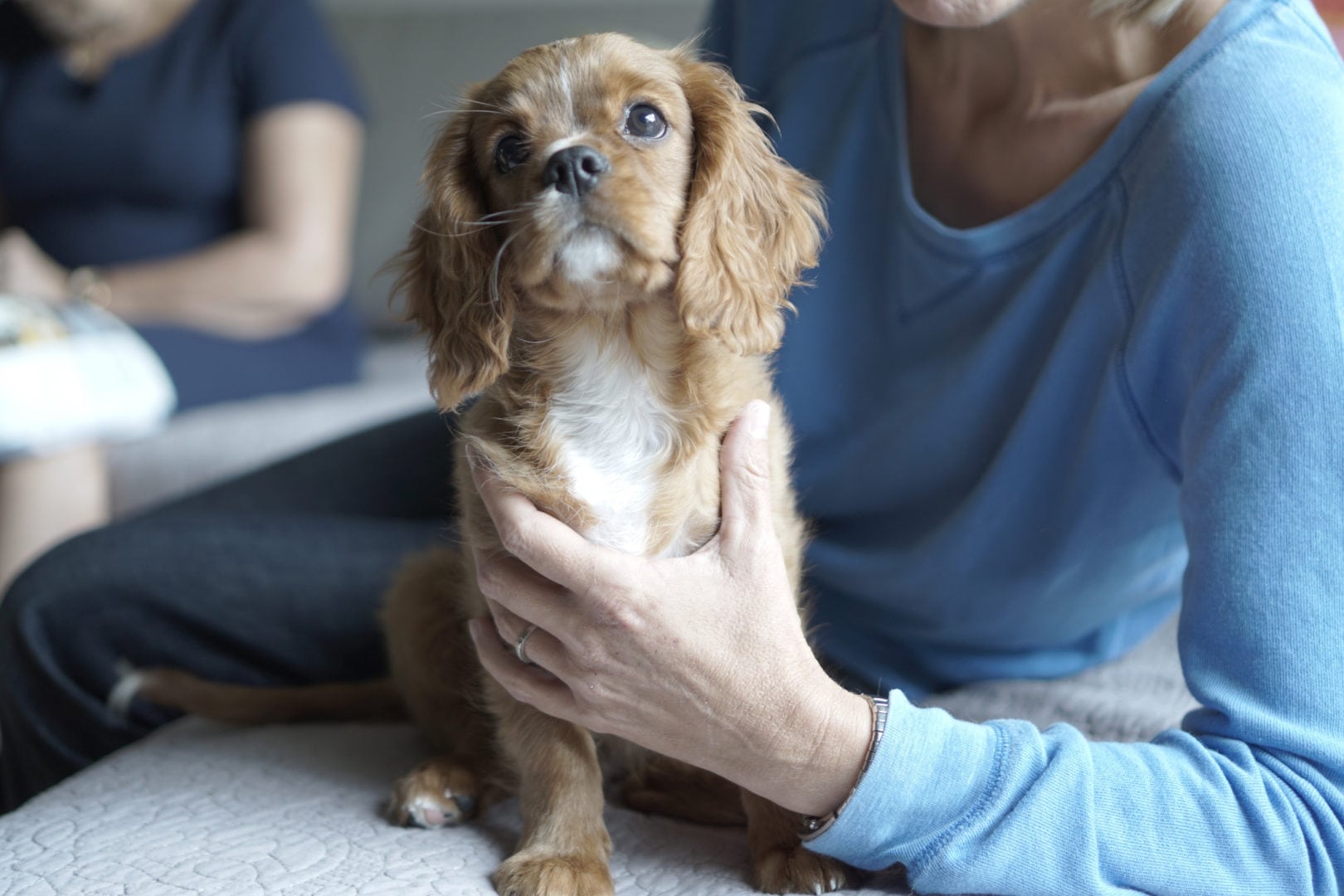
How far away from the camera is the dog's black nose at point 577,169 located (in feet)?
3.09

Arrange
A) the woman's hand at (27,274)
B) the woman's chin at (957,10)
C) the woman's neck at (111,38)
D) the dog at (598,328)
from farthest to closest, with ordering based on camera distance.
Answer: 1. the woman's neck at (111,38)
2. the woman's hand at (27,274)
3. the woman's chin at (957,10)
4. the dog at (598,328)

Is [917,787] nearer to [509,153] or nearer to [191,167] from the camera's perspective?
[509,153]

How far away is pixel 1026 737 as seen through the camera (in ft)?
2.98

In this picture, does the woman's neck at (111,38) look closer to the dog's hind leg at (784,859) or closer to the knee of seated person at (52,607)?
the knee of seated person at (52,607)

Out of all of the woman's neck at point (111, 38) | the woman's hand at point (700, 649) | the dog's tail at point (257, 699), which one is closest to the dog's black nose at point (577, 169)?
the woman's hand at point (700, 649)

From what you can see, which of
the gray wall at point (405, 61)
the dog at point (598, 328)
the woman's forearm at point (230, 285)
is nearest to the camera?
the dog at point (598, 328)

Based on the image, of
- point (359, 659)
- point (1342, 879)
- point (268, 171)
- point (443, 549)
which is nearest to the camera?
point (1342, 879)

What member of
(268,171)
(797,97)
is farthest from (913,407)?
(268,171)

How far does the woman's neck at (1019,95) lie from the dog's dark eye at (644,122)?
0.38m

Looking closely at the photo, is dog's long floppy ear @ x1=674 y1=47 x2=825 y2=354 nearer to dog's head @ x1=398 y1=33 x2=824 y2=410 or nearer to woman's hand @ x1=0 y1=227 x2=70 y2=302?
dog's head @ x1=398 y1=33 x2=824 y2=410

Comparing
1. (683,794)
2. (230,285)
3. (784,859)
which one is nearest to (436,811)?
(683,794)

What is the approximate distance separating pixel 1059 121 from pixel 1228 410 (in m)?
0.42

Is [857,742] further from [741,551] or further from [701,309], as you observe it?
[701,309]

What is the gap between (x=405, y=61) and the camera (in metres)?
3.95
